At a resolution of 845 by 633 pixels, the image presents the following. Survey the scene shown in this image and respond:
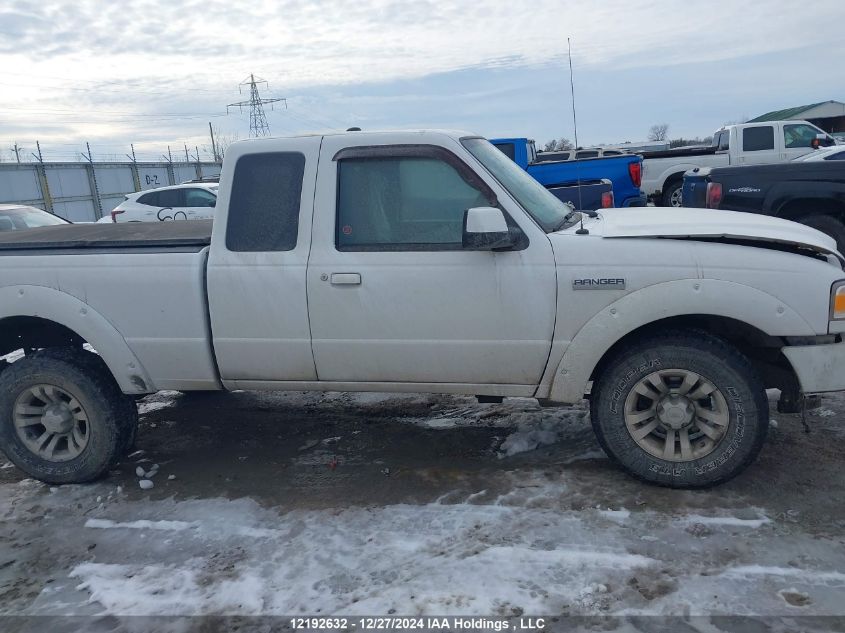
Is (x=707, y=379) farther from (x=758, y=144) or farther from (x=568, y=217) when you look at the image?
(x=758, y=144)

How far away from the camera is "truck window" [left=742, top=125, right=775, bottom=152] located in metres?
16.7

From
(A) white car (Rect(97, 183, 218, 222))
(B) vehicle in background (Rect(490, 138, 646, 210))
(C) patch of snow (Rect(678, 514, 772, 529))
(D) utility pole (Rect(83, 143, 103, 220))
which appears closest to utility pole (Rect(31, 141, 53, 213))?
(D) utility pole (Rect(83, 143, 103, 220))

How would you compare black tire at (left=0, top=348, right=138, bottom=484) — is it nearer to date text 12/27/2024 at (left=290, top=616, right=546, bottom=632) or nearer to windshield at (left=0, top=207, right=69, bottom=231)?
date text 12/27/2024 at (left=290, top=616, right=546, bottom=632)

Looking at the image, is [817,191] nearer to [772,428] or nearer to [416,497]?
[772,428]

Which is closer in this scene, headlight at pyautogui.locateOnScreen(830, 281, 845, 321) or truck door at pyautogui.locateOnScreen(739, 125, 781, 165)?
headlight at pyautogui.locateOnScreen(830, 281, 845, 321)

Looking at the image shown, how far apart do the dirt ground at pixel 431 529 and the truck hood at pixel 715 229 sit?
4.36ft

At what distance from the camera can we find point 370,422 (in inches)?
202

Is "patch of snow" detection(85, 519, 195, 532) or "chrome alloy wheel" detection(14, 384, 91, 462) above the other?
"chrome alloy wheel" detection(14, 384, 91, 462)

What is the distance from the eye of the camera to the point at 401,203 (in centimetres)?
394

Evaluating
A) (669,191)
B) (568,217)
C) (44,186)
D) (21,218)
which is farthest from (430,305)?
(44,186)

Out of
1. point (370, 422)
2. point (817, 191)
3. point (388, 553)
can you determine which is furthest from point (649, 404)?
point (817, 191)

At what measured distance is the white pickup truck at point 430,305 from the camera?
11.7 feet

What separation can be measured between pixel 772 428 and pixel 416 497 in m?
2.46

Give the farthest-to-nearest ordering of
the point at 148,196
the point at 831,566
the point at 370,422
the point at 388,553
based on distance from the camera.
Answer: the point at 148,196
the point at 370,422
the point at 388,553
the point at 831,566
